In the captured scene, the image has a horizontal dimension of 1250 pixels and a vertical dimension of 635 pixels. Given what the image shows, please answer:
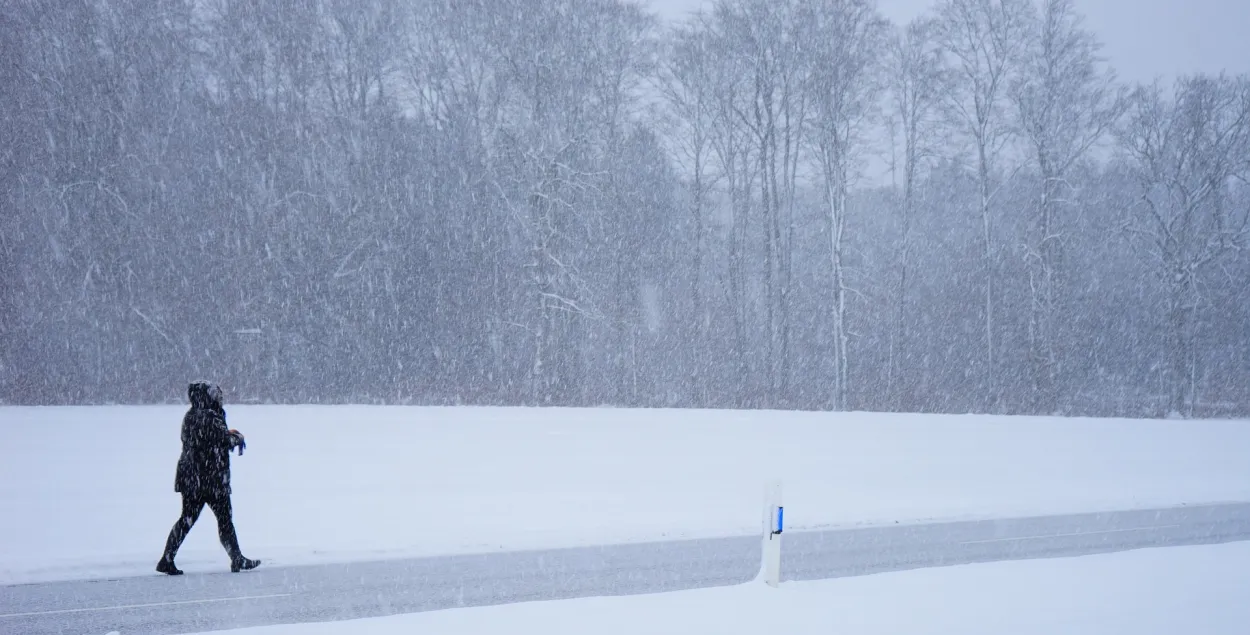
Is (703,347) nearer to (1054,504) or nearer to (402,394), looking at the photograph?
(402,394)

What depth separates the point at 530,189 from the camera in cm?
3147

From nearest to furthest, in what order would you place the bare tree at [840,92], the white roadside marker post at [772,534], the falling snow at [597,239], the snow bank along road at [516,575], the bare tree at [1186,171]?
the snow bank along road at [516,575] < the white roadside marker post at [772,534] < the falling snow at [597,239] < the bare tree at [840,92] < the bare tree at [1186,171]

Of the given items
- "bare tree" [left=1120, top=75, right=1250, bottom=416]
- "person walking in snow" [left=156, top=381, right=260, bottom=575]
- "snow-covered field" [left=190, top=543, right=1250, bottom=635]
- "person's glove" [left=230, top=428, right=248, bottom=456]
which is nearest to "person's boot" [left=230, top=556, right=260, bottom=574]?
"person walking in snow" [left=156, top=381, right=260, bottom=575]

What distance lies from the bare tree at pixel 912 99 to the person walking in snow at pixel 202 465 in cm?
2764

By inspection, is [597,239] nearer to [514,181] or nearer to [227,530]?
[514,181]

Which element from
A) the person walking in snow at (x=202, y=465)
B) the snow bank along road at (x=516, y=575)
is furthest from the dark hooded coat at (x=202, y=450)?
the snow bank along road at (x=516, y=575)

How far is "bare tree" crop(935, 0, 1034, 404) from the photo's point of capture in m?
33.2

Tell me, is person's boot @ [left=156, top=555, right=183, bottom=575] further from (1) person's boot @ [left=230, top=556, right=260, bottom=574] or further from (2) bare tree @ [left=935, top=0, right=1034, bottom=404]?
(2) bare tree @ [left=935, top=0, right=1034, bottom=404]

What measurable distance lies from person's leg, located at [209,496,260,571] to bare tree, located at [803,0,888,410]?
25.3 meters

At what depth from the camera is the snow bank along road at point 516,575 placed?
318 inches

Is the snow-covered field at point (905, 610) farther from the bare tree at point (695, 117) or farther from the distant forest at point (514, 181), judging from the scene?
the bare tree at point (695, 117)

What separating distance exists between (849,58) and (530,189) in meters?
11.5

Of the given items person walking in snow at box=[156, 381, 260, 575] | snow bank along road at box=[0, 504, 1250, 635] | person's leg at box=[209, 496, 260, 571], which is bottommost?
snow bank along road at box=[0, 504, 1250, 635]

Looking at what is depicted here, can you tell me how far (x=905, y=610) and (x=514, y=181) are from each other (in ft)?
87.2
